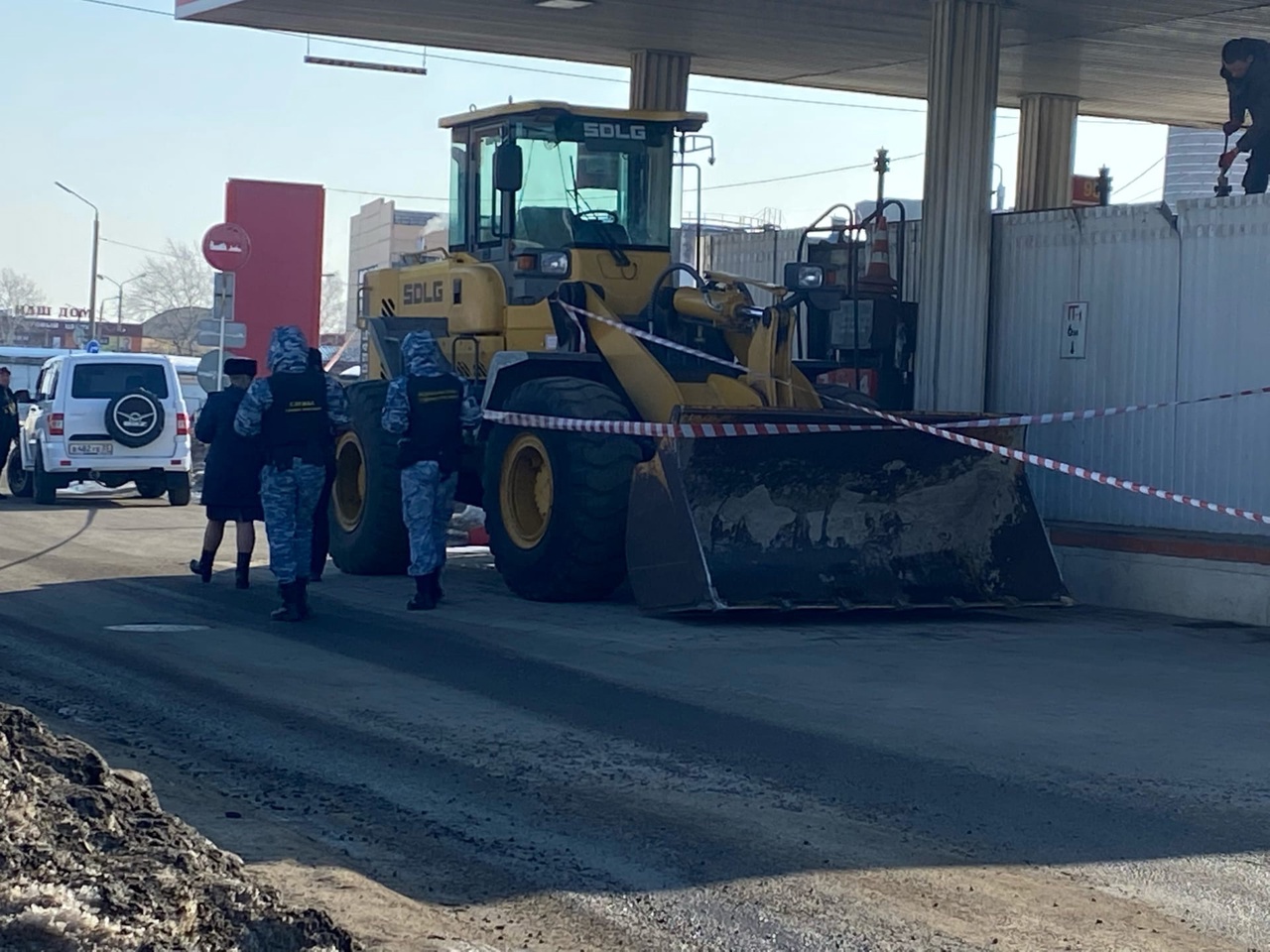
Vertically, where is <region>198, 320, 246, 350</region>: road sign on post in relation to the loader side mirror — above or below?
below

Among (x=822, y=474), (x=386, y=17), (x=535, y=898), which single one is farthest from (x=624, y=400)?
(x=535, y=898)

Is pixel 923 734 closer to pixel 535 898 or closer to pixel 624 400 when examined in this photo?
pixel 535 898

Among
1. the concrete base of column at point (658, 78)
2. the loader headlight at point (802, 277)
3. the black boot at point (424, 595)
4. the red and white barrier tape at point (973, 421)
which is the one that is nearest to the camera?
the black boot at point (424, 595)

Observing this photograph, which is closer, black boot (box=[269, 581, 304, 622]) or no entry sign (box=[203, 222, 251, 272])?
black boot (box=[269, 581, 304, 622])

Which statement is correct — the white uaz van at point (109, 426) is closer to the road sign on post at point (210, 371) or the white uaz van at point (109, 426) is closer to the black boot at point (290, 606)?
the road sign on post at point (210, 371)

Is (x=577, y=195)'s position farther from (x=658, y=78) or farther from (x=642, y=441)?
(x=658, y=78)

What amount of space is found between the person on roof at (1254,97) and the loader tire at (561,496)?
5.59 m

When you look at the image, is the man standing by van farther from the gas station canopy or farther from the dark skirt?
the dark skirt

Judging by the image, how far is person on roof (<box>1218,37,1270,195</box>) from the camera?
1426 centimetres

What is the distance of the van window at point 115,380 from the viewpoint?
74.8 ft

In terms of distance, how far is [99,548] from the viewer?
16500 millimetres

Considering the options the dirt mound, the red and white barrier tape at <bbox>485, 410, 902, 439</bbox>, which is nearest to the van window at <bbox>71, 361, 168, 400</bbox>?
the red and white barrier tape at <bbox>485, 410, 902, 439</bbox>

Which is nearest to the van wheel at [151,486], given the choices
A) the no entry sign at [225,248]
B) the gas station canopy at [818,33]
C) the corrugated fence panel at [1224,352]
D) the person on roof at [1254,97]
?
the no entry sign at [225,248]

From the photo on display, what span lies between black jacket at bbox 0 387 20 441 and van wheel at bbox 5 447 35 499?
2.03m
